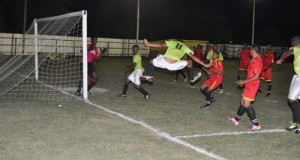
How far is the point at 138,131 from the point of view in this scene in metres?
8.40

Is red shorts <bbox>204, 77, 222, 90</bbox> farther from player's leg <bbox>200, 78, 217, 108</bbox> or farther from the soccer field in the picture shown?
the soccer field

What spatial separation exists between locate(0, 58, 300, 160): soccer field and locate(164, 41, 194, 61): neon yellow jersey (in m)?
1.46

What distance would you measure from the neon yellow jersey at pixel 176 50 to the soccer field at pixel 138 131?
1.46 meters

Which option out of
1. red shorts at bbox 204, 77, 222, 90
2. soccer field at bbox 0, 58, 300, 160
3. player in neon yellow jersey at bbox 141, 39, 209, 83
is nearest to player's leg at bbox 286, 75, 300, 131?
soccer field at bbox 0, 58, 300, 160

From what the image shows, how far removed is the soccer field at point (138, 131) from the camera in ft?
22.5

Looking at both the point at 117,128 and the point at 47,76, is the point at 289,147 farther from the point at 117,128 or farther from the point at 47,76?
the point at 47,76

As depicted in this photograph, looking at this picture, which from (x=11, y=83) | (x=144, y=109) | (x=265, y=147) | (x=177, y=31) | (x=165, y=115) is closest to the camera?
(x=265, y=147)

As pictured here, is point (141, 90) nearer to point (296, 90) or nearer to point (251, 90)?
point (251, 90)

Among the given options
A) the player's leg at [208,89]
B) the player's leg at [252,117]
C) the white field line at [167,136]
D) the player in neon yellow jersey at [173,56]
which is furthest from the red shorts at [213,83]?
the white field line at [167,136]

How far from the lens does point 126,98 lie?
13242 mm

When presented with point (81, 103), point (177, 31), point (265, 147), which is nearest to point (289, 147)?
point (265, 147)

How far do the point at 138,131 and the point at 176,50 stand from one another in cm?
300

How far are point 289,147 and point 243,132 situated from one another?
1279 mm

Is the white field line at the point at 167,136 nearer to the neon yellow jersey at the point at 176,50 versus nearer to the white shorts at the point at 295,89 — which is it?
the neon yellow jersey at the point at 176,50
